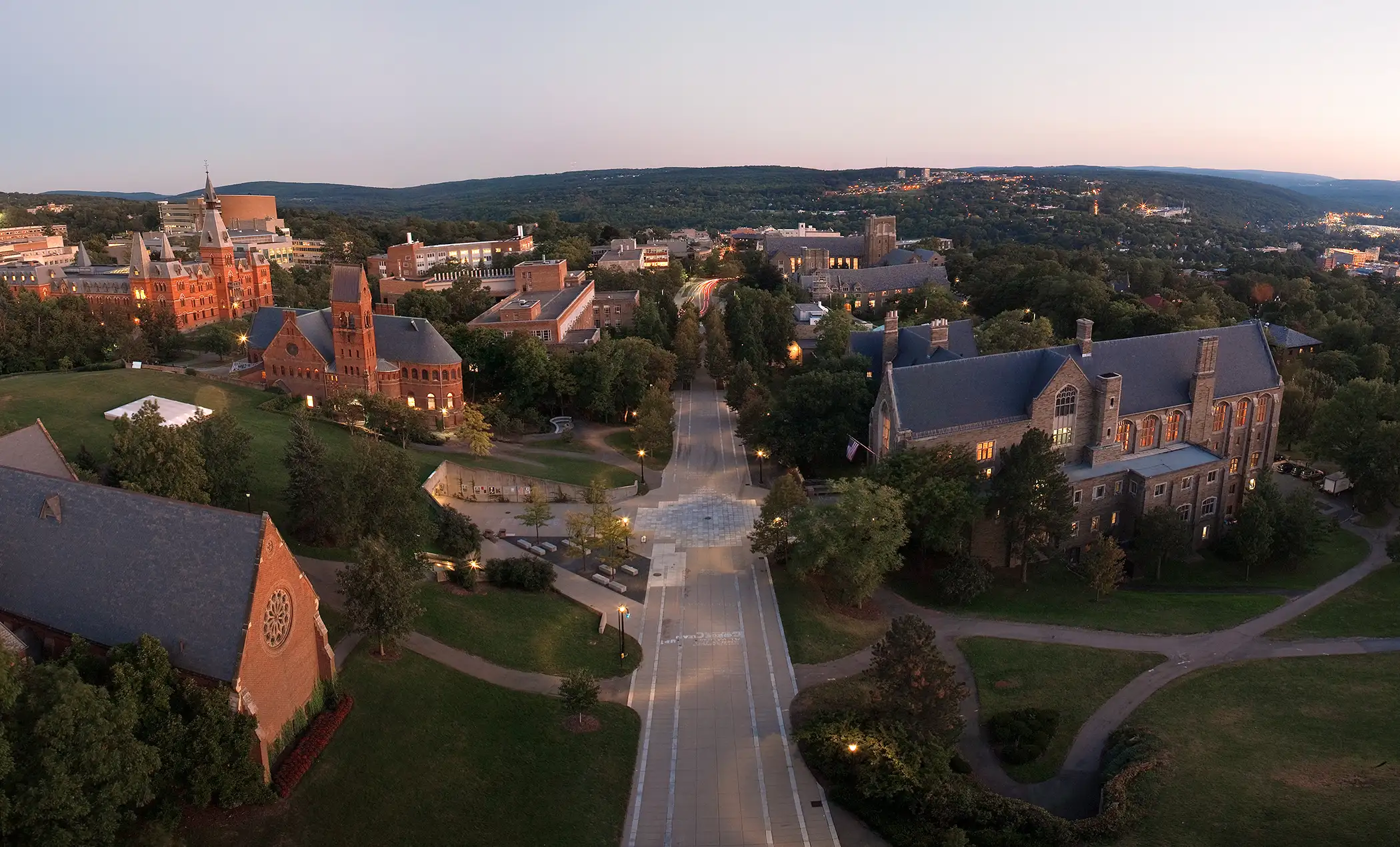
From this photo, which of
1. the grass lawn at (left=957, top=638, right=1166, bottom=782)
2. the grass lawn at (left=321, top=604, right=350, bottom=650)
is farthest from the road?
the grass lawn at (left=321, top=604, right=350, bottom=650)

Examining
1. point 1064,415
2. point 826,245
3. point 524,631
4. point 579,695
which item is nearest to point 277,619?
point 579,695

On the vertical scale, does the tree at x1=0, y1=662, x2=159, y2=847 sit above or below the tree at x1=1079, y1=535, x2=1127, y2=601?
above

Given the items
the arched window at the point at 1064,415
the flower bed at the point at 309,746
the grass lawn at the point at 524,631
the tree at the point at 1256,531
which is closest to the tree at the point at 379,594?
the flower bed at the point at 309,746

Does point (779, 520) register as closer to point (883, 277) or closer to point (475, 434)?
point (475, 434)

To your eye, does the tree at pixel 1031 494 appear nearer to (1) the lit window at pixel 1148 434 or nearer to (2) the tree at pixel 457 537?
(1) the lit window at pixel 1148 434

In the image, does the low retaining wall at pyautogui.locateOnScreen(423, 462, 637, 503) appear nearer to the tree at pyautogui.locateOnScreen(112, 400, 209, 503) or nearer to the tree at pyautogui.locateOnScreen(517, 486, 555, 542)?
the tree at pyautogui.locateOnScreen(517, 486, 555, 542)
